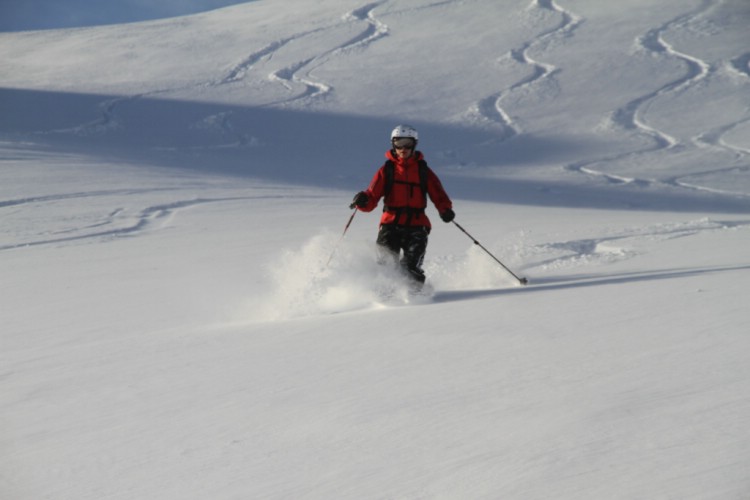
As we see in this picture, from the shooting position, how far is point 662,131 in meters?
23.9

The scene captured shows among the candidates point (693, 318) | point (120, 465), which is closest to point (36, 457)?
point (120, 465)

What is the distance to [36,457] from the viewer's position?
117 inches

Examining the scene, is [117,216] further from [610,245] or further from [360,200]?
[360,200]

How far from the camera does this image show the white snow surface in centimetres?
264

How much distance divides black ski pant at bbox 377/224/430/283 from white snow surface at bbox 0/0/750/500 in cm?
14

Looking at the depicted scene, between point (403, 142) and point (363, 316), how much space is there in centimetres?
162

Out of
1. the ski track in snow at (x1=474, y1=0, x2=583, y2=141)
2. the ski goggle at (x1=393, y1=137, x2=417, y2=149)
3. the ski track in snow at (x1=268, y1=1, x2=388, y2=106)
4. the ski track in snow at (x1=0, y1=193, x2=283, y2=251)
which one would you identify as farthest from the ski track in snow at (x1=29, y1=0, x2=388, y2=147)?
the ski goggle at (x1=393, y1=137, x2=417, y2=149)

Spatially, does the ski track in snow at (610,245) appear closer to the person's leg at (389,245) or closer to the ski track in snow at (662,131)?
the person's leg at (389,245)

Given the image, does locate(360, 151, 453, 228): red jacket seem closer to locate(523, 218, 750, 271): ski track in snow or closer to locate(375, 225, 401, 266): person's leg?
locate(375, 225, 401, 266): person's leg

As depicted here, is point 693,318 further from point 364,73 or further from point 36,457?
point 364,73

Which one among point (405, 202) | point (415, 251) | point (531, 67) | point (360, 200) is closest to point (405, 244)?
point (415, 251)

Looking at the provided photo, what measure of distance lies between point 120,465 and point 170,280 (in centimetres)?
546

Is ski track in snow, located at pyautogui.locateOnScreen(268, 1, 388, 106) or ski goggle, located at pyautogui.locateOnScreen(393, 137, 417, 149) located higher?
ski goggle, located at pyautogui.locateOnScreen(393, 137, 417, 149)

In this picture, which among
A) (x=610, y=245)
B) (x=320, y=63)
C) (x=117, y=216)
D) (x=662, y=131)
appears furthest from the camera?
(x=320, y=63)
